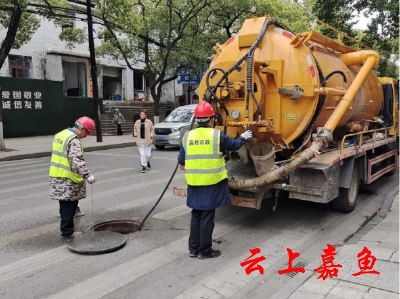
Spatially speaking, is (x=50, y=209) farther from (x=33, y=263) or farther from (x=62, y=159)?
(x=33, y=263)

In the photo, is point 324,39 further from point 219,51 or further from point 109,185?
point 109,185

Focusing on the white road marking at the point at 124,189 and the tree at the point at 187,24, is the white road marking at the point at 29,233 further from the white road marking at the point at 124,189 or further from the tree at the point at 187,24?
the tree at the point at 187,24

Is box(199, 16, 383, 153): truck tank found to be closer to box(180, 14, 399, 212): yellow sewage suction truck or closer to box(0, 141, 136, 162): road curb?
box(180, 14, 399, 212): yellow sewage suction truck

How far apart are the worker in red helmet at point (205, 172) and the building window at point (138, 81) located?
93.2 feet

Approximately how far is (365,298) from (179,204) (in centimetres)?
395

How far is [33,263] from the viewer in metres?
4.45

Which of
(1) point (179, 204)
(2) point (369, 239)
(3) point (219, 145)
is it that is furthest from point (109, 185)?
(2) point (369, 239)

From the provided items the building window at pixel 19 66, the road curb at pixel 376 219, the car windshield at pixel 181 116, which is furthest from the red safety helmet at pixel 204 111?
the building window at pixel 19 66

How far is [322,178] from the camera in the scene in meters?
5.25

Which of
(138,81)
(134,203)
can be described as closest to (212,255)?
(134,203)

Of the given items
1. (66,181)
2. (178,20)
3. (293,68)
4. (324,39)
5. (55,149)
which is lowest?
(66,181)

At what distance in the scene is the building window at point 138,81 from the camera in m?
32.1

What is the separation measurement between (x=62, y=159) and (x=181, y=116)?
11.5 metres

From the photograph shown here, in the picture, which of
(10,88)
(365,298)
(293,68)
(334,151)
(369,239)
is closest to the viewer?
(365,298)
